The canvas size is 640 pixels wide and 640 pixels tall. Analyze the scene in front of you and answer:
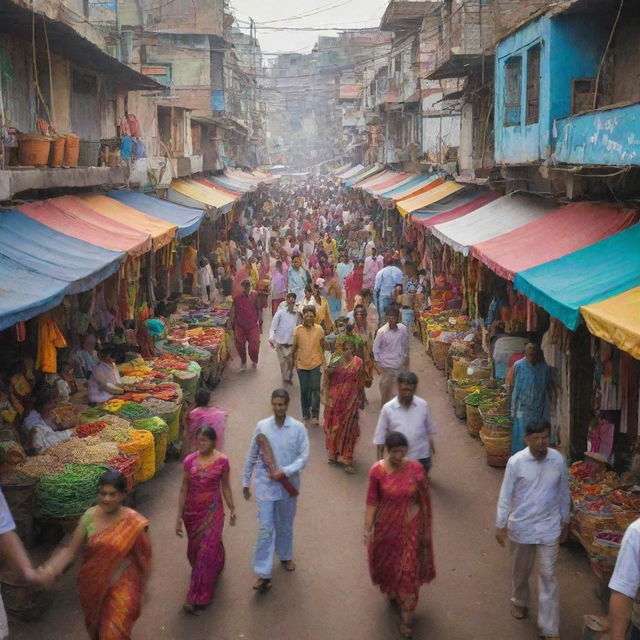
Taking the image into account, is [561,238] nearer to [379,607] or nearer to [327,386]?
[327,386]

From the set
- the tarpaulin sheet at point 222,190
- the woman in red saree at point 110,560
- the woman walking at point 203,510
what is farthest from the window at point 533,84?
the tarpaulin sheet at point 222,190

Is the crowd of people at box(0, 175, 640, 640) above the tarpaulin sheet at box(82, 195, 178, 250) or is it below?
below

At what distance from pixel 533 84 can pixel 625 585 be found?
32.0 ft

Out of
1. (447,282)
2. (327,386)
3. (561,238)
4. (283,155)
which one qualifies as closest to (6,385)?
(327,386)

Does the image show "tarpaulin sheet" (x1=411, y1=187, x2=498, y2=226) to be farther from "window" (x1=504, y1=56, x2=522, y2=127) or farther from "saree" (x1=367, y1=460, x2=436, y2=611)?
"saree" (x1=367, y1=460, x2=436, y2=611)

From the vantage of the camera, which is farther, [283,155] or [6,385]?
[283,155]

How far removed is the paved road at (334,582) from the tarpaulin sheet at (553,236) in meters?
2.39

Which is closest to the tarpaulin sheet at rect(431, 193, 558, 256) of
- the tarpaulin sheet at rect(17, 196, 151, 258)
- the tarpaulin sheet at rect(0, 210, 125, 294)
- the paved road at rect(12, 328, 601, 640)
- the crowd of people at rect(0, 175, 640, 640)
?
the crowd of people at rect(0, 175, 640, 640)

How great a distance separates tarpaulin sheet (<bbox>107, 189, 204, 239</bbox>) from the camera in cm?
1527

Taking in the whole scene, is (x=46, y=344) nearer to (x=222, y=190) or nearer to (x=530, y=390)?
(x=530, y=390)

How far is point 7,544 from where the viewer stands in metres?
4.38

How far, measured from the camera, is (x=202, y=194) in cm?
2344

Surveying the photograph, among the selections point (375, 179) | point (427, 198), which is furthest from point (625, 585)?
point (375, 179)

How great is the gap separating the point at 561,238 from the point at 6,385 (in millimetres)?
6358
